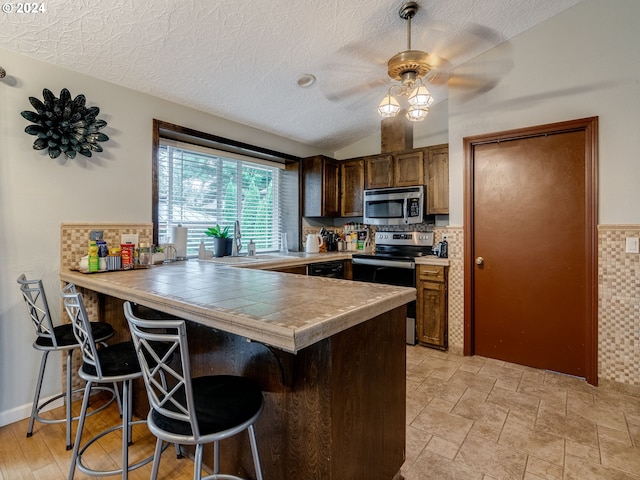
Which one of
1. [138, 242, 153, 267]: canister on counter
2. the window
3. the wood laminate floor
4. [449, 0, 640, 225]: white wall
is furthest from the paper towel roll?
[449, 0, 640, 225]: white wall

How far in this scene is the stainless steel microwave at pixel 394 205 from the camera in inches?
143

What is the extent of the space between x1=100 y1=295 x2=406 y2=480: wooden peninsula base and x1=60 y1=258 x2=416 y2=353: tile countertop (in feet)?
0.34

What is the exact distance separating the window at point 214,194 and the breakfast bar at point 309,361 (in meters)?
1.60

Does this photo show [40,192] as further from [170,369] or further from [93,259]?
[170,369]

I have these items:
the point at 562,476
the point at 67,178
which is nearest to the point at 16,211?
the point at 67,178

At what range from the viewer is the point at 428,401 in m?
2.31

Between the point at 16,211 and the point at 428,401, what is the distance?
3053mm

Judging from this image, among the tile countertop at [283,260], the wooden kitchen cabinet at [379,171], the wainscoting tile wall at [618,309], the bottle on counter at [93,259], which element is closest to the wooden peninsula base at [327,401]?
the bottle on counter at [93,259]

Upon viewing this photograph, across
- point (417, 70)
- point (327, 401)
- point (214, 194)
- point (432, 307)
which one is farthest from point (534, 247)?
point (214, 194)

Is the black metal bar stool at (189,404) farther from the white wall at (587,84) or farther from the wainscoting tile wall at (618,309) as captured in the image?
the white wall at (587,84)

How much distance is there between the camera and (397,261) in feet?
11.2

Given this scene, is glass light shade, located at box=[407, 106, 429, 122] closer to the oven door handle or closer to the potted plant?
the oven door handle

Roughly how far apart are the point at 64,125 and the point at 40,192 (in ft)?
1.57

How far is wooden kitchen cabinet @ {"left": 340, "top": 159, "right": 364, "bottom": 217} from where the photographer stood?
13.9 ft
